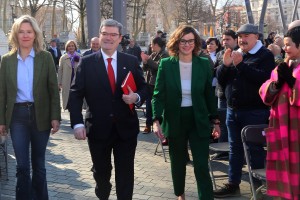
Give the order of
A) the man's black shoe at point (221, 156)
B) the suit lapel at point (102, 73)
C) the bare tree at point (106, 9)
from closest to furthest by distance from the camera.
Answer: the suit lapel at point (102, 73) → the man's black shoe at point (221, 156) → the bare tree at point (106, 9)

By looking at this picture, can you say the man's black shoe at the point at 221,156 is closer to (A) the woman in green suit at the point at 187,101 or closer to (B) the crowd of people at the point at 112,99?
(B) the crowd of people at the point at 112,99

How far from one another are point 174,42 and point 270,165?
66.3 inches

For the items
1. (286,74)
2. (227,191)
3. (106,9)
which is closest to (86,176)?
(227,191)

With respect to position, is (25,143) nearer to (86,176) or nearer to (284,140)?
(86,176)

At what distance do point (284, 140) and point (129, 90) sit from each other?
58.5 inches

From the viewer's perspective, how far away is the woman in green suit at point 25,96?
4.41 m

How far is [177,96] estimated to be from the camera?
4.71 meters

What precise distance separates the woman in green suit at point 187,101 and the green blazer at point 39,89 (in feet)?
3.49

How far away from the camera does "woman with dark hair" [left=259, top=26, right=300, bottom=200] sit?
3.55m

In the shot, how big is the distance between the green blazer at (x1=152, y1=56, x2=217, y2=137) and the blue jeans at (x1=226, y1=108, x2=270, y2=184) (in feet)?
1.59

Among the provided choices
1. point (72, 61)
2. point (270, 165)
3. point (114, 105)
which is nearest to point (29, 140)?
point (114, 105)

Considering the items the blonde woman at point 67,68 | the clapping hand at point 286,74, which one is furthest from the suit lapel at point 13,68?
the blonde woman at point 67,68

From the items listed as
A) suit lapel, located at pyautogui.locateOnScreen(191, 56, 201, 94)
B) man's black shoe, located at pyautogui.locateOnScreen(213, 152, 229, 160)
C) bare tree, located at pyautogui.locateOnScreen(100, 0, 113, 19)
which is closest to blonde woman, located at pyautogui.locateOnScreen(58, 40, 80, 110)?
man's black shoe, located at pyautogui.locateOnScreen(213, 152, 229, 160)

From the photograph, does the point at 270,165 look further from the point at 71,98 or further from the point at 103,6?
the point at 103,6
